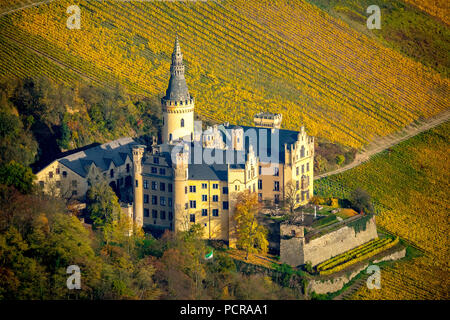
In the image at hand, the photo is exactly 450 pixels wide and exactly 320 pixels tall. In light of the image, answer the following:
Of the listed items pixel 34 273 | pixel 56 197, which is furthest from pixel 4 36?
pixel 34 273

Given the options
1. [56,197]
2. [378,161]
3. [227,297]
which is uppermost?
[378,161]

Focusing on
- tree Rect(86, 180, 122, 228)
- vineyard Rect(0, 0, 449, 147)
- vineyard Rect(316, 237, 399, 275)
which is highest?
vineyard Rect(0, 0, 449, 147)

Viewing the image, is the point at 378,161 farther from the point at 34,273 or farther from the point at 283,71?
the point at 34,273

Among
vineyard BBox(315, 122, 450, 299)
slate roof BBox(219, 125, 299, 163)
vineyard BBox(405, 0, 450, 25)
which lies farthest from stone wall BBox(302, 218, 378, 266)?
vineyard BBox(405, 0, 450, 25)

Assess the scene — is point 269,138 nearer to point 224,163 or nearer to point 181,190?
point 224,163

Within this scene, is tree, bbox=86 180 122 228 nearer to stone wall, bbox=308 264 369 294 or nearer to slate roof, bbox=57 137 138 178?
slate roof, bbox=57 137 138 178

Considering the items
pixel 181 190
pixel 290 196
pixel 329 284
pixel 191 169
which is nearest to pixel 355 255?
pixel 329 284
